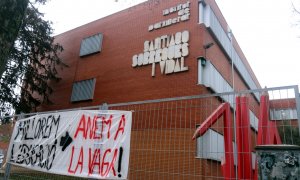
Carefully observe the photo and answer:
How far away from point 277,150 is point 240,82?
60.6 feet

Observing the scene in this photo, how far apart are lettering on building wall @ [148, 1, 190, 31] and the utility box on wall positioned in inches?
451

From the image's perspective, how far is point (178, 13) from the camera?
47.0 ft

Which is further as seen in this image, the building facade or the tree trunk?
the building facade

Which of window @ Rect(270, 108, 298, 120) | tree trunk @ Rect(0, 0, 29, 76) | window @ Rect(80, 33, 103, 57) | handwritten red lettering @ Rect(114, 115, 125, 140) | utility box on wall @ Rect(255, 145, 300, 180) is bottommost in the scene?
utility box on wall @ Rect(255, 145, 300, 180)

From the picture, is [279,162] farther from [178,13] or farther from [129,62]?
[129,62]

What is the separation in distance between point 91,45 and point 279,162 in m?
16.9

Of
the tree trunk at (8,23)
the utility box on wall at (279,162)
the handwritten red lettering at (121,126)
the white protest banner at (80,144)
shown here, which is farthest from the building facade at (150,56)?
the tree trunk at (8,23)

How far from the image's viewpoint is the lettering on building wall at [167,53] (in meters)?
13.2

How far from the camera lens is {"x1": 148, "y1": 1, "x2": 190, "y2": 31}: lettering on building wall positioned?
1395 cm

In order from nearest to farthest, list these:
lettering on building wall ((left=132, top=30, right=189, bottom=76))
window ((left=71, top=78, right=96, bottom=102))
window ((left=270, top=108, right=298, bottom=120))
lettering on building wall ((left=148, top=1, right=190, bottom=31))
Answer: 1. window ((left=270, top=108, right=298, bottom=120))
2. lettering on building wall ((left=132, top=30, right=189, bottom=76))
3. lettering on building wall ((left=148, top=1, right=190, bottom=31))
4. window ((left=71, top=78, right=96, bottom=102))

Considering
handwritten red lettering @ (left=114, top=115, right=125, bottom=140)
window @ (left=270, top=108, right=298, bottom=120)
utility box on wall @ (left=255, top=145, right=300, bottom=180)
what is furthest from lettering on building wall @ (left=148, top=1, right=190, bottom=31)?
utility box on wall @ (left=255, top=145, right=300, bottom=180)

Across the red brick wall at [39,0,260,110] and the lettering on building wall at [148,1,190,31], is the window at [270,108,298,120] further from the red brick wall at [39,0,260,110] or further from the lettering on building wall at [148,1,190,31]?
the lettering on building wall at [148,1,190,31]

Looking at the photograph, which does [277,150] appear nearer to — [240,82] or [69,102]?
[69,102]

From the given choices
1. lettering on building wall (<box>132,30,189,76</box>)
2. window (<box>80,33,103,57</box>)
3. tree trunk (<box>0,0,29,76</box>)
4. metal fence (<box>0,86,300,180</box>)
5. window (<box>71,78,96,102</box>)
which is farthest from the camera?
window (<box>80,33,103,57</box>)
